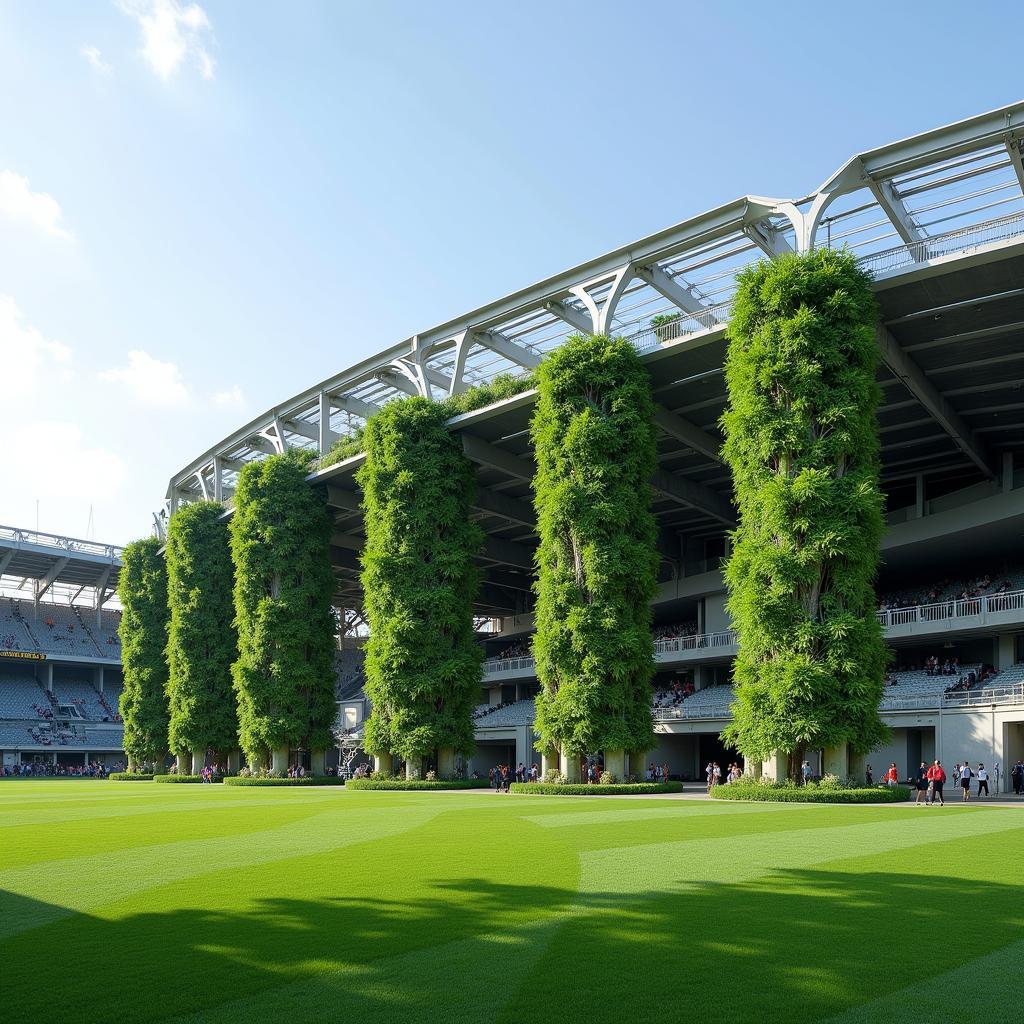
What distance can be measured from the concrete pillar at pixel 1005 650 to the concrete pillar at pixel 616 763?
1906cm

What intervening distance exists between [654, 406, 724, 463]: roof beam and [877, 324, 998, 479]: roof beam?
740 centimetres

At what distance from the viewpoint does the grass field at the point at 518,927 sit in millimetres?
6379

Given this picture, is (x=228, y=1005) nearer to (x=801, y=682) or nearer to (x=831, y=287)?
(x=801, y=682)

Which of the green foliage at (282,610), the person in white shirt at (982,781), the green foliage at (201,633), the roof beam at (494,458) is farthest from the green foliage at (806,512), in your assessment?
the green foliage at (201,633)

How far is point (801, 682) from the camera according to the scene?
27000mm

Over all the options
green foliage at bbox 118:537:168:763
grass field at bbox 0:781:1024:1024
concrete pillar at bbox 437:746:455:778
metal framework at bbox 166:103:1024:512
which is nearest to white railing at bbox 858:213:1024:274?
metal framework at bbox 166:103:1024:512

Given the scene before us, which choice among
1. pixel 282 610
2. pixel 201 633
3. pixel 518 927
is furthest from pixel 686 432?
pixel 518 927

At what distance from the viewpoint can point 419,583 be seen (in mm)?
40875

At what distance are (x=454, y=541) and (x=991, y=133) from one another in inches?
935

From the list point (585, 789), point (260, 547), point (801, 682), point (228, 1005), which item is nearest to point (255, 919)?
point (228, 1005)

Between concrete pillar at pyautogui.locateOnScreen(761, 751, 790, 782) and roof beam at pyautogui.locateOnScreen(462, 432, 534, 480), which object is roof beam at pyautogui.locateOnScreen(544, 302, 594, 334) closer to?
roof beam at pyautogui.locateOnScreen(462, 432, 534, 480)

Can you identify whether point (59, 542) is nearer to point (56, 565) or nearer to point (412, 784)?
point (56, 565)

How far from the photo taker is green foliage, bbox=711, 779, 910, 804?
25.8 m

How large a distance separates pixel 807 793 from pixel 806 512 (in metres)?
7.52
